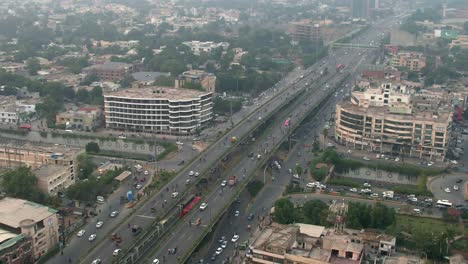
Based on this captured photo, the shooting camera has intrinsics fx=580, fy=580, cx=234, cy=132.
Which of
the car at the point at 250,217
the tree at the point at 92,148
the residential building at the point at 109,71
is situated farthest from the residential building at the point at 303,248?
the residential building at the point at 109,71

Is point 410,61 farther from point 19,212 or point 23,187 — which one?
point 19,212

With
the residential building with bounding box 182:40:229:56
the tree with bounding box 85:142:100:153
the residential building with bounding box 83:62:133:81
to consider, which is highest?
the residential building with bounding box 182:40:229:56

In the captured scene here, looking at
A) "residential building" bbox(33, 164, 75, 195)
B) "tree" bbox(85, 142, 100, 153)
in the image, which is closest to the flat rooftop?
"tree" bbox(85, 142, 100, 153)

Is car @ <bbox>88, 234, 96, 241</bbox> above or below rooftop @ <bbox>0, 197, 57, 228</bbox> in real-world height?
below

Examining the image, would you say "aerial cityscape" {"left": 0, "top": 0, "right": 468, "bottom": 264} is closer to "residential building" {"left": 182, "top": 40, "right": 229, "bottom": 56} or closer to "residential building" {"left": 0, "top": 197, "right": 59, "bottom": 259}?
"residential building" {"left": 0, "top": 197, "right": 59, "bottom": 259}

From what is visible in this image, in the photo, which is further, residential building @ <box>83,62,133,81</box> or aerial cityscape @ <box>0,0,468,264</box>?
residential building @ <box>83,62,133,81</box>

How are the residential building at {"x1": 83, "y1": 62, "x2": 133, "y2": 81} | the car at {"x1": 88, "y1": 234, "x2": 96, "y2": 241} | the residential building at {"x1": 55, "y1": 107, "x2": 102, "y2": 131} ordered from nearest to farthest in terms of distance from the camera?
the car at {"x1": 88, "y1": 234, "x2": 96, "y2": 241}
the residential building at {"x1": 55, "y1": 107, "x2": 102, "y2": 131}
the residential building at {"x1": 83, "y1": 62, "x2": 133, "y2": 81}

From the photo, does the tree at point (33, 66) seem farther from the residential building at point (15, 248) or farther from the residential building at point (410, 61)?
the residential building at point (15, 248)

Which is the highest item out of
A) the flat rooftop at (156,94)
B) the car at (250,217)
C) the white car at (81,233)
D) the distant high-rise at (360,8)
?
the distant high-rise at (360,8)
